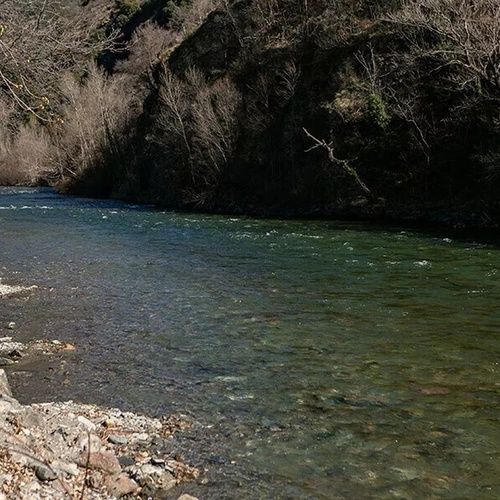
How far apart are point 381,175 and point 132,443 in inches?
1172

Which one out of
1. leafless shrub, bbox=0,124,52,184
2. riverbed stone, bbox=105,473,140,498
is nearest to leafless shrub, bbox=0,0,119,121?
riverbed stone, bbox=105,473,140,498

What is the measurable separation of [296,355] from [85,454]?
4.71 meters

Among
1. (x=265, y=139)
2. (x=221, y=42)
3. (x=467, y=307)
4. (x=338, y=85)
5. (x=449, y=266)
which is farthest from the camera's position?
(x=221, y=42)

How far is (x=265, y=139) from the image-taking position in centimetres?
4247

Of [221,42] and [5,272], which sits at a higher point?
[221,42]

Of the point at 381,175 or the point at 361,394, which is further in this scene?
the point at 381,175

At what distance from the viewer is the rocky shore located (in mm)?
5270

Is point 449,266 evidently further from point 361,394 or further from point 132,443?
point 132,443

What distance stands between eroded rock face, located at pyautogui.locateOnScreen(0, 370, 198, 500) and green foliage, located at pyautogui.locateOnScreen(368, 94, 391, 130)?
98.4 ft

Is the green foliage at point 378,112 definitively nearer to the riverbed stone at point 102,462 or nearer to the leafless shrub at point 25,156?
the riverbed stone at point 102,462

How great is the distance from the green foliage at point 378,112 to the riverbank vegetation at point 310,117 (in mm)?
59

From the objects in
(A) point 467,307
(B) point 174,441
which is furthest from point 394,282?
(B) point 174,441

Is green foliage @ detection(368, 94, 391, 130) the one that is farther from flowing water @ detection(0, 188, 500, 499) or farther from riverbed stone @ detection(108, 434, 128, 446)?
riverbed stone @ detection(108, 434, 128, 446)

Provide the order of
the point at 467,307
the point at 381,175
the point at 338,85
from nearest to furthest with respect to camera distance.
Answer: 1. the point at 467,307
2. the point at 381,175
3. the point at 338,85
